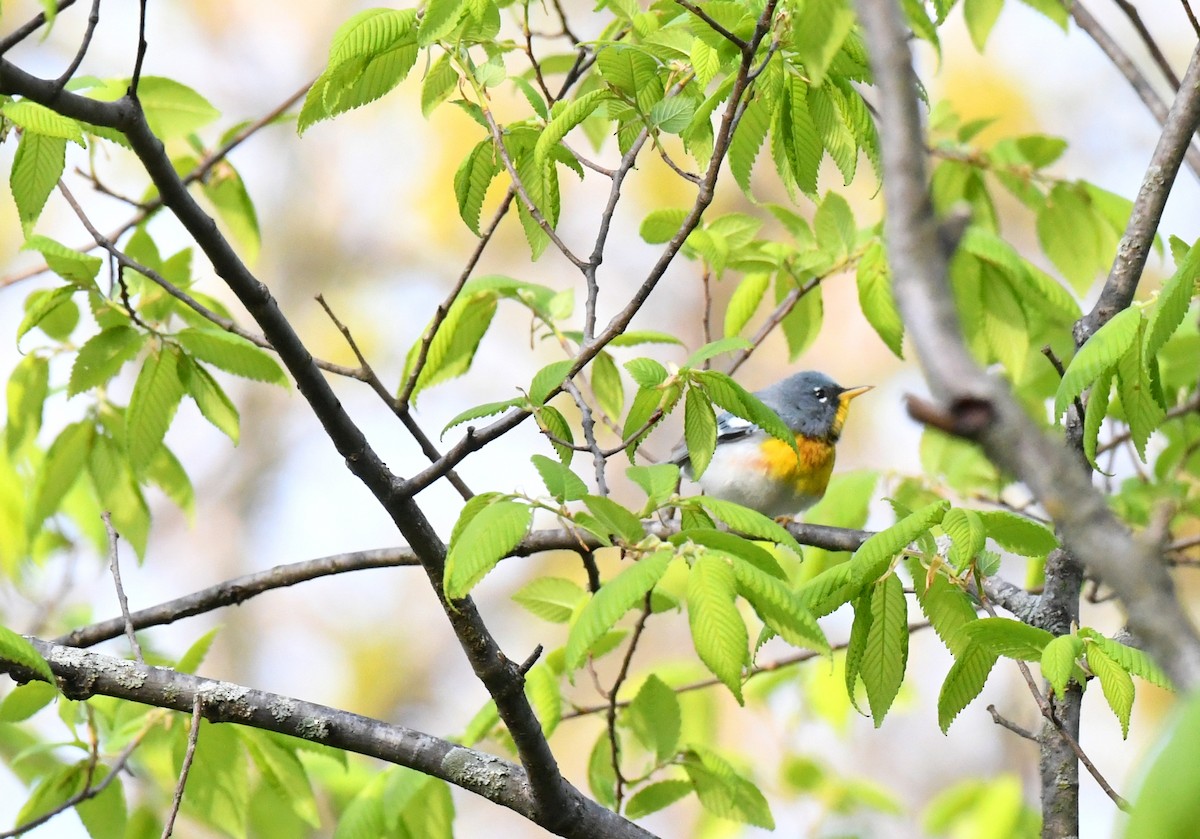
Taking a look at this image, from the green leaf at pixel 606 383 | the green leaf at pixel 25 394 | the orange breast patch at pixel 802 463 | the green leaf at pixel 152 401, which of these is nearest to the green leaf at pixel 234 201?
the green leaf at pixel 25 394

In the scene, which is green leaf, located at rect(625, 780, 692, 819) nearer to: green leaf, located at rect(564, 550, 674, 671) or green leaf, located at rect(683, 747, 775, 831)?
green leaf, located at rect(683, 747, 775, 831)

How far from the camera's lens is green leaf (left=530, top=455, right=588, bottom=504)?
1.74 m

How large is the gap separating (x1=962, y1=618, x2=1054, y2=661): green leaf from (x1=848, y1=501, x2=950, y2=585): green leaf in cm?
16

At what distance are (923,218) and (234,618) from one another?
11.8 m

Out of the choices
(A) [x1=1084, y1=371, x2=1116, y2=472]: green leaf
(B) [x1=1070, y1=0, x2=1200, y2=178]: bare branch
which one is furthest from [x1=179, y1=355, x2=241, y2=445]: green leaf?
(B) [x1=1070, y1=0, x2=1200, y2=178]: bare branch

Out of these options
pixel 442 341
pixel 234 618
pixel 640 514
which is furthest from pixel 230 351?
pixel 234 618

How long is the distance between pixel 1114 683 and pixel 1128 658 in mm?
→ 44

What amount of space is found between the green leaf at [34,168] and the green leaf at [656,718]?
175 centimetres

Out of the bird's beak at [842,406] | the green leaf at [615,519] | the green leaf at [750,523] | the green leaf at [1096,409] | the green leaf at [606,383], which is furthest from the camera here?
the bird's beak at [842,406]

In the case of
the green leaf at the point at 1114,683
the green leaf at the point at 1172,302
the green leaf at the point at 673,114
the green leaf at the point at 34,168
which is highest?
the green leaf at the point at 34,168

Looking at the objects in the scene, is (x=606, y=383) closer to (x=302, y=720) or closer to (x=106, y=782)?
(x=302, y=720)

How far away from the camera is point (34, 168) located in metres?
2.23

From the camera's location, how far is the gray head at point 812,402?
5.66 meters

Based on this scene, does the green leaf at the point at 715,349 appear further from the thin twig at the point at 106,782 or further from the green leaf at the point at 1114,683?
the thin twig at the point at 106,782
